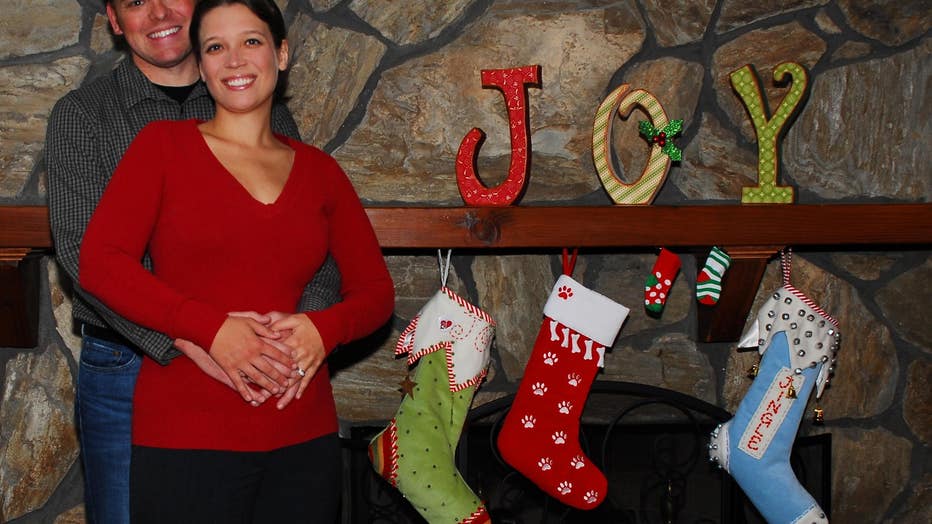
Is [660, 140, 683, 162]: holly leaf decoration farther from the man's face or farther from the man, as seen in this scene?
the man's face

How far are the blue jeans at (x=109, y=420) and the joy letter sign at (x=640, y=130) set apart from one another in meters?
0.80

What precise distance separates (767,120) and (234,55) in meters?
1.19

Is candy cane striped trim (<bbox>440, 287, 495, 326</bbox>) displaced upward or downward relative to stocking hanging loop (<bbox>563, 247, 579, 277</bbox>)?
downward

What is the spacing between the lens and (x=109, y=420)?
170 centimetres

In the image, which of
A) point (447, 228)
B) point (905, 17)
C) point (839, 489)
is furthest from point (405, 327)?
point (905, 17)

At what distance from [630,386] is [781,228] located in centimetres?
50

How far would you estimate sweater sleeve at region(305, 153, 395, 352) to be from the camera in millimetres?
1610

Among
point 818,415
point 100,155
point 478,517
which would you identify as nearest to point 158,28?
point 100,155

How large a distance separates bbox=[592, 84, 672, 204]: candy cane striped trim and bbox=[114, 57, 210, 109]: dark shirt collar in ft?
2.94

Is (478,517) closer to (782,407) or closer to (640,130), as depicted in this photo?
(782,407)

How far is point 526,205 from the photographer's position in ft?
7.27

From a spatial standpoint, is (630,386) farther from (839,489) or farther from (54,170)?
(54,170)

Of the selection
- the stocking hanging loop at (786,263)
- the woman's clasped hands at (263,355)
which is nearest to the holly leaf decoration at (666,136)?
the stocking hanging loop at (786,263)

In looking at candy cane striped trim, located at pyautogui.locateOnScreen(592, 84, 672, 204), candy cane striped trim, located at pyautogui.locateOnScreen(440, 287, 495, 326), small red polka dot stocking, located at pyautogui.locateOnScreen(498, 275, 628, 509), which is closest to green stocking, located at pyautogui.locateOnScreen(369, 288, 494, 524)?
candy cane striped trim, located at pyautogui.locateOnScreen(440, 287, 495, 326)
